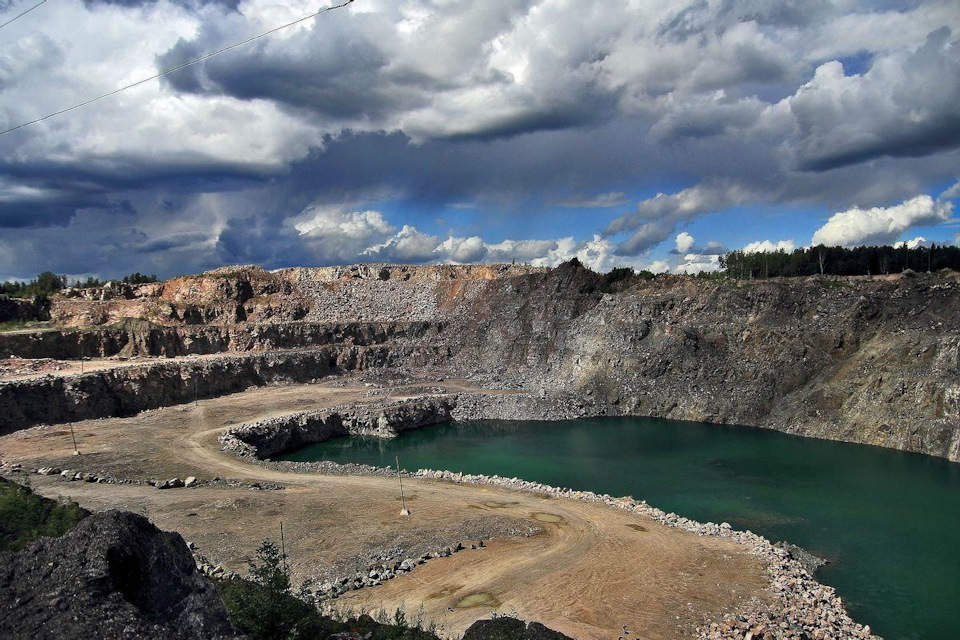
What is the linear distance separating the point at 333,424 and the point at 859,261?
72915mm

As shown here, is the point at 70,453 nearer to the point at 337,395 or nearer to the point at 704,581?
the point at 337,395

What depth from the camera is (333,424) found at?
1763 inches

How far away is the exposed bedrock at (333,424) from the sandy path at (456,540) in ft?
14.6

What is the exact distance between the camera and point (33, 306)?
6519cm

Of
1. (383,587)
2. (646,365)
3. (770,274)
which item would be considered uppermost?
(770,274)

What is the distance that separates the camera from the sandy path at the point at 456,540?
703 inches

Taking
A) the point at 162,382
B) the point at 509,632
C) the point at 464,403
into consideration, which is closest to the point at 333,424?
the point at 464,403

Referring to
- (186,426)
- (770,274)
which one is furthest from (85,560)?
(770,274)

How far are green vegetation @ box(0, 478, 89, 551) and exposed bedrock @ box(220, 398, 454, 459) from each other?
1711cm

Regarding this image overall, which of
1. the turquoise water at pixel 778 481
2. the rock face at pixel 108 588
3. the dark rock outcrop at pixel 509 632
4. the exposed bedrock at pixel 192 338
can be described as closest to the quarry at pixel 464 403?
the exposed bedrock at pixel 192 338

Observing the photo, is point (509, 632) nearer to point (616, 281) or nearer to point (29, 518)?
point (29, 518)

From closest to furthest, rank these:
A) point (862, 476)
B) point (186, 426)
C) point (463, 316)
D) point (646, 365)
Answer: point (862, 476) < point (186, 426) < point (646, 365) < point (463, 316)

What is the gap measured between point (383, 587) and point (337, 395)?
33808 mm

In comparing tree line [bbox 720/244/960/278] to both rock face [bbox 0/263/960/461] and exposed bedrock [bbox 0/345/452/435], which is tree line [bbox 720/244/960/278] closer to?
rock face [bbox 0/263/960/461]
